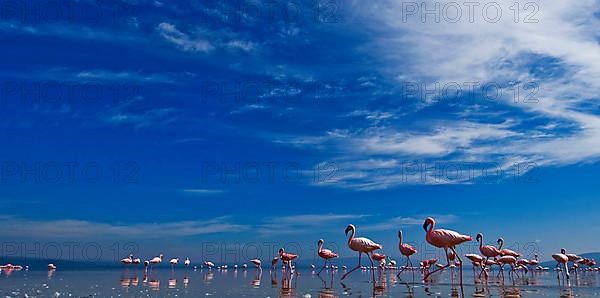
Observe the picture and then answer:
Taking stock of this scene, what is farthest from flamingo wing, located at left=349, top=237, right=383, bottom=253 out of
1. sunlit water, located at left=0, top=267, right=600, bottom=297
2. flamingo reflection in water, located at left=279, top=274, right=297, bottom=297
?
flamingo reflection in water, located at left=279, top=274, right=297, bottom=297

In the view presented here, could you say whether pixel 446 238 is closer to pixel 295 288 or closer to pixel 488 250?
pixel 295 288

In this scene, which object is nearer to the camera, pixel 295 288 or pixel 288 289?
pixel 288 289

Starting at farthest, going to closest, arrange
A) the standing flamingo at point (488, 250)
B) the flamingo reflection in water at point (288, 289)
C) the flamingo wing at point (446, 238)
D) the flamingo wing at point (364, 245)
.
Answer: the standing flamingo at point (488, 250), the flamingo wing at point (364, 245), the flamingo wing at point (446, 238), the flamingo reflection in water at point (288, 289)

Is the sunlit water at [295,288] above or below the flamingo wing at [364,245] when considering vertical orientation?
below

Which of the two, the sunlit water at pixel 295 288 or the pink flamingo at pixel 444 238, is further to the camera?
the pink flamingo at pixel 444 238

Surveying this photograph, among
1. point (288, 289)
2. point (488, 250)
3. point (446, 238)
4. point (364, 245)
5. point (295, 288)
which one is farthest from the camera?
point (488, 250)

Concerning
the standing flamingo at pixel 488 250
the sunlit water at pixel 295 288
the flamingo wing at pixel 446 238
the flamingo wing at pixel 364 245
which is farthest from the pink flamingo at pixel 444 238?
the standing flamingo at pixel 488 250

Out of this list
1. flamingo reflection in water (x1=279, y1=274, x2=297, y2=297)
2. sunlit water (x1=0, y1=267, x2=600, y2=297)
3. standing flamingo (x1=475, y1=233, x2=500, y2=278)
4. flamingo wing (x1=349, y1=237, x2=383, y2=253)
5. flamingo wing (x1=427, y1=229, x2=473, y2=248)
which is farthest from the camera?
standing flamingo (x1=475, y1=233, x2=500, y2=278)

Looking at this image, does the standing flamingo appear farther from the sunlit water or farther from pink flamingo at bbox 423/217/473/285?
pink flamingo at bbox 423/217/473/285

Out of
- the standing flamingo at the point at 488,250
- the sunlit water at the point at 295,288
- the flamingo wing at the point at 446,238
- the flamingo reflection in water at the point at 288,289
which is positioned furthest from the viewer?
the standing flamingo at the point at 488,250

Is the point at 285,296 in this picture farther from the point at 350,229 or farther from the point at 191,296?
the point at 350,229

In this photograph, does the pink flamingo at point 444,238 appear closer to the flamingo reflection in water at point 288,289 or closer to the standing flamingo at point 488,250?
the flamingo reflection in water at point 288,289

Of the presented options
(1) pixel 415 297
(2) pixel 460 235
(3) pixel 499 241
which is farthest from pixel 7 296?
(3) pixel 499 241

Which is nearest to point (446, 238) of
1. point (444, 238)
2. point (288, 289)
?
point (444, 238)
